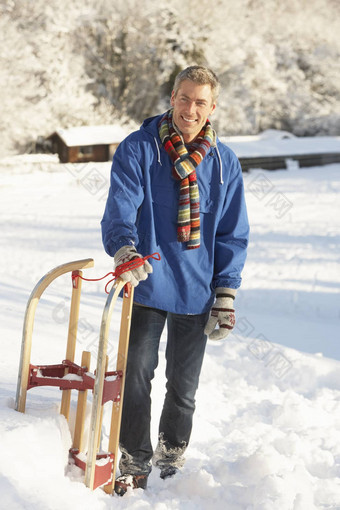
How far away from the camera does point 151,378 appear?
2.78 m

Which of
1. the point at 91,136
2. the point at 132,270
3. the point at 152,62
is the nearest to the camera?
the point at 132,270

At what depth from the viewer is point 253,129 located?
3125 cm

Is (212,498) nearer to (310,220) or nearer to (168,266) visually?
Answer: (168,266)

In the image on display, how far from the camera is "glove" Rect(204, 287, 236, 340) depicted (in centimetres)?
274

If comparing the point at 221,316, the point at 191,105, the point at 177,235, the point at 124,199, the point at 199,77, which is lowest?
the point at 221,316

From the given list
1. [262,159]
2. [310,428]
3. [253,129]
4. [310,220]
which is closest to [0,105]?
[262,159]

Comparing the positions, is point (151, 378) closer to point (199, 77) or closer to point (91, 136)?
point (199, 77)

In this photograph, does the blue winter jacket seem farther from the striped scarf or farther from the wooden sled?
the wooden sled

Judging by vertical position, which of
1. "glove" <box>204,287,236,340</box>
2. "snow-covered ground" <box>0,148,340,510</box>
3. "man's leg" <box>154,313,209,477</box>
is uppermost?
"glove" <box>204,287,236,340</box>

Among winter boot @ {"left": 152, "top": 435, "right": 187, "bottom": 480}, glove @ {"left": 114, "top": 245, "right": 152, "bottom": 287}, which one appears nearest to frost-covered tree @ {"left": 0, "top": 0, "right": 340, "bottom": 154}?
winter boot @ {"left": 152, "top": 435, "right": 187, "bottom": 480}

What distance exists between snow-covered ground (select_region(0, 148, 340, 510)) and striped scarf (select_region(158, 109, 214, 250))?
88cm

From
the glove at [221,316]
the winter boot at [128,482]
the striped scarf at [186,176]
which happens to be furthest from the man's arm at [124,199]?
the winter boot at [128,482]

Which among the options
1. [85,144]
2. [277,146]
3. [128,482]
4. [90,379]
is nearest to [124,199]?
[90,379]

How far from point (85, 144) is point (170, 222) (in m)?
15.7
